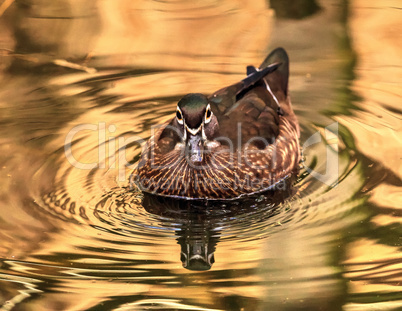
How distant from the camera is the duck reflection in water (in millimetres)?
5766

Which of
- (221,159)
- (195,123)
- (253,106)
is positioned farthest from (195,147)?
(253,106)

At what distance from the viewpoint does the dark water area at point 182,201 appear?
5.38m

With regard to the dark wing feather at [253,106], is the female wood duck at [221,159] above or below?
below

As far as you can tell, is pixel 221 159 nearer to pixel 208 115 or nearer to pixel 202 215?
pixel 208 115

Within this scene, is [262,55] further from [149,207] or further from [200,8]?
[149,207]

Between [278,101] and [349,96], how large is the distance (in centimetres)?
89

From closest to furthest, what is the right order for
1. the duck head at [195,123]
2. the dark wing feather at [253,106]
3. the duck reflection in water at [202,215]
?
1. the duck reflection in water at [202,215]
2. the duck head at [195,123]
3. the dark wing feather at [253,106]

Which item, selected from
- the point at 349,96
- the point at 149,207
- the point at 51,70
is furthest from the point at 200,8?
the point at 149,207

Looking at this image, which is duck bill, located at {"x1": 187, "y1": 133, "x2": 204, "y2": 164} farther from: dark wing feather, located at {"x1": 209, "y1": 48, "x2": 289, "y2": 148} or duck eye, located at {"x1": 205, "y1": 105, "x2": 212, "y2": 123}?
dark wing feather, located at {"x1": 209, "y1": 48, "x2": 289, "y2": 148}

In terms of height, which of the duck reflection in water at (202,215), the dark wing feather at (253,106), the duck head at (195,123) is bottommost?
the duck reflection in water at (202,215)

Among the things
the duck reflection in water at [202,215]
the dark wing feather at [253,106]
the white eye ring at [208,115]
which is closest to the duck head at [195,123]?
the white eye ring at [208,115]

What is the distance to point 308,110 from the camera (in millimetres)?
8039

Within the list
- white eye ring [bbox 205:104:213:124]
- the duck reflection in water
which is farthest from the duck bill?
the duck reflection in water

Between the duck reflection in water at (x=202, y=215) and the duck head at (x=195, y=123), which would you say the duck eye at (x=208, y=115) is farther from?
the duck reflection in water at (x=202, y=215)
